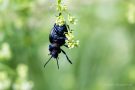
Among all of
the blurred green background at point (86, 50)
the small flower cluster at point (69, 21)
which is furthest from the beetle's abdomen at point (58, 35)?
the blurred green background at point (86, 50)

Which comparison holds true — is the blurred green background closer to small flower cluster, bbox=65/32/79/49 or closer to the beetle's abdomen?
the beetle's abdomen

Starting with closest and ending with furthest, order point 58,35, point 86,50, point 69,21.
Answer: point 69,21 < point 58,35 < point 86,50

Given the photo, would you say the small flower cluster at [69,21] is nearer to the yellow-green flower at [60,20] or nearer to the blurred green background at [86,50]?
the yellow-green flower at [60,20]

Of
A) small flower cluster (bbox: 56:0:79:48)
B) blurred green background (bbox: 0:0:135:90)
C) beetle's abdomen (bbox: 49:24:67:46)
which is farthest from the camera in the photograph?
blurred green background (bbox: 0:0:135:90)

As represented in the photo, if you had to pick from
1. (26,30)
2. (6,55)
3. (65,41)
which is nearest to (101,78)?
(26,30)

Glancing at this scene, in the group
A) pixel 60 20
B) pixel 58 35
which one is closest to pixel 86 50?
pixel 58 35

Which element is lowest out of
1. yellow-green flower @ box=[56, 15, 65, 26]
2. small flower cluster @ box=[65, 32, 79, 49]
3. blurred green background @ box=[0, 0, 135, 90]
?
small flower cluster @ box=[65, 32, 79, 49]

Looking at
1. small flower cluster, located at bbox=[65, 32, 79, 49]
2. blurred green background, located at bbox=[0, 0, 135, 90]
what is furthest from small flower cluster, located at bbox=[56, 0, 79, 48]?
blurred green background, located at bbox=[0, 0, 135, 90]

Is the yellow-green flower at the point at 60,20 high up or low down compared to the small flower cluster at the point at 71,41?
up

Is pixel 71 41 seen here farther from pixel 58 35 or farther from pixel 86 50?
pixel 86 50
